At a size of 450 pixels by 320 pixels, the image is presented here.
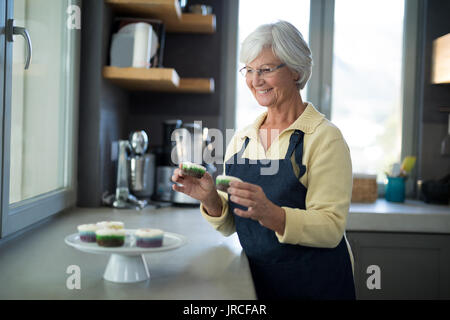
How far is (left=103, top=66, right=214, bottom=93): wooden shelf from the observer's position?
2.21 m

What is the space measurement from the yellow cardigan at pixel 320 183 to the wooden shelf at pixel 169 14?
1194mm

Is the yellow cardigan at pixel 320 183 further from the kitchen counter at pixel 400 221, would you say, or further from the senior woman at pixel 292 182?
the kitchen counter at pixel 400 221

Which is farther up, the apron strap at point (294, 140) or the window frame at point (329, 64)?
the window frame at point (329, 64)

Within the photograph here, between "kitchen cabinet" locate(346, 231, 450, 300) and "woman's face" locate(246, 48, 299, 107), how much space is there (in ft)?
3.62

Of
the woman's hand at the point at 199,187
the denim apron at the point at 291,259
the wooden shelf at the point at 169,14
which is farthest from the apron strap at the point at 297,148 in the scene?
the wooden shelf at the point at 169,14

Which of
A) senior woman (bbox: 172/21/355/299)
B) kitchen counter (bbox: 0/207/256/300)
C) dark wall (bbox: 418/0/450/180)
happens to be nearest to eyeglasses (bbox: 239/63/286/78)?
senior woman (bbox: 172/21/355/299)

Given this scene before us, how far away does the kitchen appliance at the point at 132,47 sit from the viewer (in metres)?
2.26

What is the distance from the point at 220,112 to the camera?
288cm

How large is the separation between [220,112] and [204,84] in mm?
296

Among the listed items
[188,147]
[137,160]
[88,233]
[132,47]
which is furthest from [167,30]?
[88,233]

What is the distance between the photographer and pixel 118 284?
42.2 inches

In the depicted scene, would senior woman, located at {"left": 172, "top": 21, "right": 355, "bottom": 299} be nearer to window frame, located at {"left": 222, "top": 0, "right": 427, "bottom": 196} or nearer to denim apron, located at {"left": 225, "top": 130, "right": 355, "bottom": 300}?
denim apron, located at {"left": 225, "top": 130, "right": 355, "bottom": 300}

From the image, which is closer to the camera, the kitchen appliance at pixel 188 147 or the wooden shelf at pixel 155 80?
the wooden shelf at pixel 155 80

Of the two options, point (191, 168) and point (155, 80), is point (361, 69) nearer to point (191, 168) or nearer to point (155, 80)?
point (155, 80)
